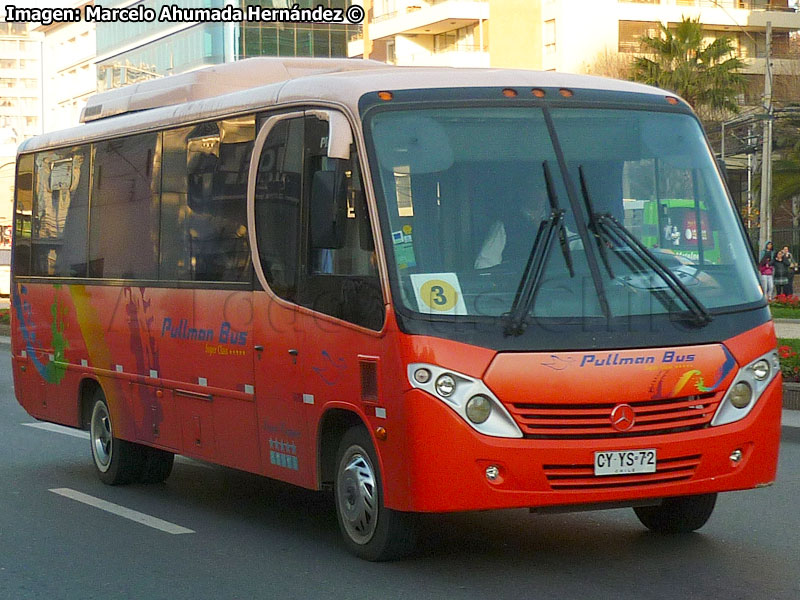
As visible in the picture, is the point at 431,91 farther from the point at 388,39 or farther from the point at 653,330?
the point at 388,39

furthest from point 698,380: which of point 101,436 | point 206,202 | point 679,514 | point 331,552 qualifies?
point 101,436

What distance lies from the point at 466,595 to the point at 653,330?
1591mm

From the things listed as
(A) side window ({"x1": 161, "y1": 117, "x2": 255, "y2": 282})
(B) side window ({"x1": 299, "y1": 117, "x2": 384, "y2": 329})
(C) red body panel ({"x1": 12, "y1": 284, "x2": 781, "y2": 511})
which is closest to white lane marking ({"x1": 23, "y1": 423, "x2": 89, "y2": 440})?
(A) side window ({"x1": 161, "y1": 117, "x2": 255, "y2": 282})

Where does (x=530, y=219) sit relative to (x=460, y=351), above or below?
above

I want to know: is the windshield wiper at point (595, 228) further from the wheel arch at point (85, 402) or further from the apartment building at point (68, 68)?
the apartment building at point (68, 68)

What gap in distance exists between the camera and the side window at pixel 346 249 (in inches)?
298

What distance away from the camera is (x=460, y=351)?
23.5 ft

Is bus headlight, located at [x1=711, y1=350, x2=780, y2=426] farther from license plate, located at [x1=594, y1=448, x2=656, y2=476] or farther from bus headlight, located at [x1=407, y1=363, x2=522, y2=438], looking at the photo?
bus headlight, located at [x1=407, y1=363, x2=522, y2=438]

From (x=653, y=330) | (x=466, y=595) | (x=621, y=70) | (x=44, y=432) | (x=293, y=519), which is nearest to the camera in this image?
(x=466, y=595)

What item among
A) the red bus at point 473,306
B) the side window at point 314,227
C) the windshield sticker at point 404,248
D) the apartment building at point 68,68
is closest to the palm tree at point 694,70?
the red bus at point 473,306

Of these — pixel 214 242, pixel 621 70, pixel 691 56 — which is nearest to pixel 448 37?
pixel 621 70

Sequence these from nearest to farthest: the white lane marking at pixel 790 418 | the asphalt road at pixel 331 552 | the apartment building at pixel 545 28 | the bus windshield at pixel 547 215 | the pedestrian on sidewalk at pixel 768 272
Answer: the asphalt road at pixel 331 552 < the bus windshield at pixel 547 215 < the white lane marking at pixel 790 418 < the pedestrian on sidewalk at pixel 768 272 < the apartment building at pixel 545 28

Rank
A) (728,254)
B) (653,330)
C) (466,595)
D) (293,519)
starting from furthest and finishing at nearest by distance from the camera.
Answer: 1. (293,519)
2. (728,254)
3. (653,330)
4. (466,595)

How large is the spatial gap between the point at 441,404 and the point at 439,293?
1.84 feet
